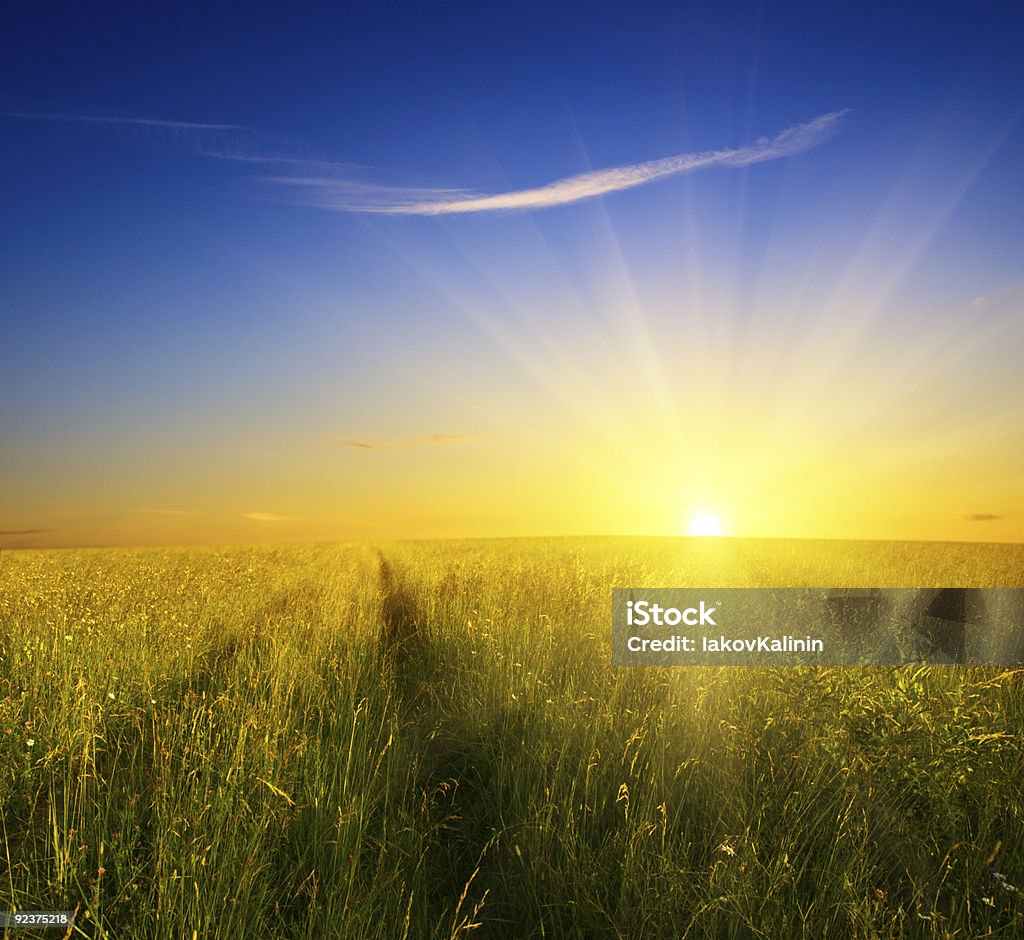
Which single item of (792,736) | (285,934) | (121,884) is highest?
(792,736)

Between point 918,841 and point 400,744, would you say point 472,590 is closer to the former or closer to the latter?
point 400,744

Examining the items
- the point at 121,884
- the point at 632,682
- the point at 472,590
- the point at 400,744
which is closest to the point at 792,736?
the point at 632,682

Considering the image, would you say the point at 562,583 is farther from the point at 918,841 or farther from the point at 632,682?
the point at 918,841

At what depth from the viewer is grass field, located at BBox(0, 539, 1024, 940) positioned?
2766mm

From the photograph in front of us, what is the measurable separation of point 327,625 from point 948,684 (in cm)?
662

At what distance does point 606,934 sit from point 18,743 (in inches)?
142

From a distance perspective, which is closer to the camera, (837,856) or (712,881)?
(712,881)

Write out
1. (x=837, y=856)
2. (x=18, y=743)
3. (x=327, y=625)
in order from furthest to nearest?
(x=327, y=625), (x=18, y=743), (x=837, y=856)

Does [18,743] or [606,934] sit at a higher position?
[18,743]

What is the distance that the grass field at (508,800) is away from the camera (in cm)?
277

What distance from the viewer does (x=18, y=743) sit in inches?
157

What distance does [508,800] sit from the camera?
4012mm

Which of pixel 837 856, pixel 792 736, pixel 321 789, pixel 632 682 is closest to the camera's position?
pixel 837 856

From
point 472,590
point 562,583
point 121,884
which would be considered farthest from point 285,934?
point 562,583
